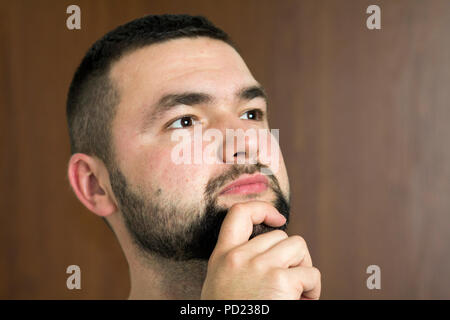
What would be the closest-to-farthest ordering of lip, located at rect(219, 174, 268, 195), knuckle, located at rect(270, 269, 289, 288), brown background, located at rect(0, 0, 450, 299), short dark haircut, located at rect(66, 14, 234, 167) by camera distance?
knuckle, located at rect(270, 269, 289, 288)
lip, located at rect(219, 174, 268, 195)
short dark haircut, located at rect(66, 14, 234, 167)
brown background, located at rect(0, 0, 450, 299)

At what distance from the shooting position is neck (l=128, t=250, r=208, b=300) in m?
0.86

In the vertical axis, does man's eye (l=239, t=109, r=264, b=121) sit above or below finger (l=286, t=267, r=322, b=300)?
above

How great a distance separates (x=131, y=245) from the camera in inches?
35.7

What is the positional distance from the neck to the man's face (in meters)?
0.03

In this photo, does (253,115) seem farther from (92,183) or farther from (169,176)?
(92,183)

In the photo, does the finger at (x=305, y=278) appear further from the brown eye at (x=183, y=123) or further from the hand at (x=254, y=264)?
the brown eye at (x=183, y=123)

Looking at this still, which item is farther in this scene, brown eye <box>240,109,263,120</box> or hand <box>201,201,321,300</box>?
brown eye <box>240,109,263,120</box>

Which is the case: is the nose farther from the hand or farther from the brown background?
the brown background

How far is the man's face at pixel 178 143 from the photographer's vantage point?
30.8 inches

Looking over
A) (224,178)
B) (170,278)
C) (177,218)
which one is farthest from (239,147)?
(170,278)

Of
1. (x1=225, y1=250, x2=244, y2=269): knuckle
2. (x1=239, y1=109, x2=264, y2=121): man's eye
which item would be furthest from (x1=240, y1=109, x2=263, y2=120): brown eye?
(x1=225, y1=250, x2=244, y2=269): knuckle

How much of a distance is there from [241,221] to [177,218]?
135 millimetres

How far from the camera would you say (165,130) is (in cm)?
82

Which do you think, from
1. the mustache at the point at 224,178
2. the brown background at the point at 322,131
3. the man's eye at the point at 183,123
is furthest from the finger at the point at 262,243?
the brown background at the point at 322,131
